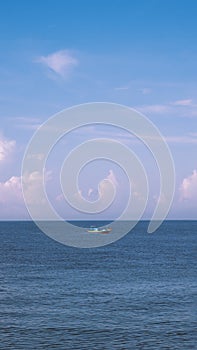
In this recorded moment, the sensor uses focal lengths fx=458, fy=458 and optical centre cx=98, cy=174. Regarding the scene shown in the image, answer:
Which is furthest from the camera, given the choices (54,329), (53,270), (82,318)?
(53,270)

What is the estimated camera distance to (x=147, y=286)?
8944 cm

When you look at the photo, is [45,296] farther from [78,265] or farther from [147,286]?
[78,265]

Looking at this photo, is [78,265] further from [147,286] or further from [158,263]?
[147,286]

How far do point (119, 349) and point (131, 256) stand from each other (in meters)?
94.9

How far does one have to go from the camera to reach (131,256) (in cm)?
14812

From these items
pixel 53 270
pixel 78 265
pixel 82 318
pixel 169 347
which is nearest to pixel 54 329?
pixel 82 318

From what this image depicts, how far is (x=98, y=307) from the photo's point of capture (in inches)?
2832

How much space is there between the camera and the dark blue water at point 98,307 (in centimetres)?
5700

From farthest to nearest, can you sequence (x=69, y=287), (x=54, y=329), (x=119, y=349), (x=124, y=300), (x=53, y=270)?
(x=53, y=270), (x=69, y=287), (x=124, y=300), (x=54, y=329), (x=119, y=349)

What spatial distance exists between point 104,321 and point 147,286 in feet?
86.0

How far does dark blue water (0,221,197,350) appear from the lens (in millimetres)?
57000

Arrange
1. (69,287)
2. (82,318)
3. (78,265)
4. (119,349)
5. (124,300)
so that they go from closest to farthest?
(119,349) → (82,318) → (124,300) → (69,287) → (78,265)

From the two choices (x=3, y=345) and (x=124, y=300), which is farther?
(x=124, y=300)

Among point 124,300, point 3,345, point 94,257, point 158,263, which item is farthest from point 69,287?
point 94,257
